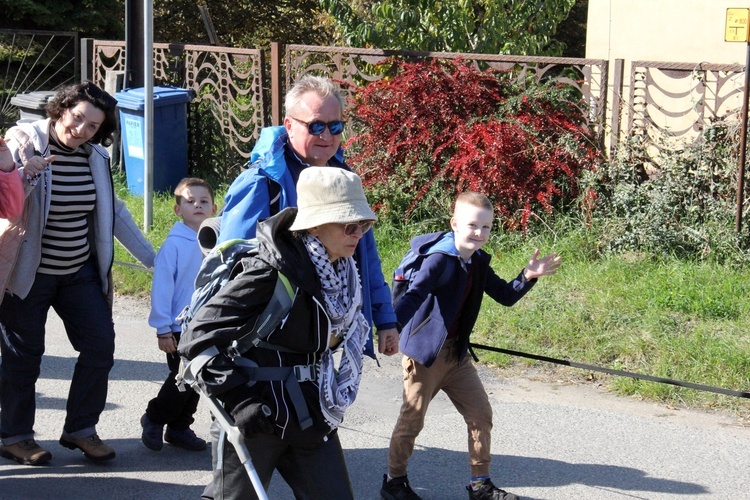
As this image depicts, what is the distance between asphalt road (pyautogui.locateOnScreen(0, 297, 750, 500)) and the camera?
4.48 meters

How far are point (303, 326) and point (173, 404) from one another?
1.94 m

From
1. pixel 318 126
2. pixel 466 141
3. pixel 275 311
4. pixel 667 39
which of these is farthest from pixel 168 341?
pixel 667 39

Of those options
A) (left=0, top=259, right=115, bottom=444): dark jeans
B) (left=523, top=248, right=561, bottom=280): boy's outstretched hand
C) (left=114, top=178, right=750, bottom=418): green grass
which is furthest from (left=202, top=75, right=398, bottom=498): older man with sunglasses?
(left=114, top=178, right=750, bottom=418): green grass

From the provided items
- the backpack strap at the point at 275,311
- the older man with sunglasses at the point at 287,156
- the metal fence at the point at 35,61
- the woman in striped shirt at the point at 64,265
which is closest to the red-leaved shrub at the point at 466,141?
the woman in striped shirt at the point at 64,265

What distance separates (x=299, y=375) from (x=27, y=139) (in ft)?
6.55

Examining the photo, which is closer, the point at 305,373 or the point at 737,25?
the point at 305,373

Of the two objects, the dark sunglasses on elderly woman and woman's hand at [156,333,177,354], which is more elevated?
the dark sunglasses on elderly woman

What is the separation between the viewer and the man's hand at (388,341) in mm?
3754

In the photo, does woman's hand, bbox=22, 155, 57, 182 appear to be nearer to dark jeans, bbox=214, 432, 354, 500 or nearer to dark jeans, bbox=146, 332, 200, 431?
dark jeans, bbox=146, 332, 200, 431

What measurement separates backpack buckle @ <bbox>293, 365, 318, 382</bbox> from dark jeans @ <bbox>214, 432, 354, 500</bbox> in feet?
0.65

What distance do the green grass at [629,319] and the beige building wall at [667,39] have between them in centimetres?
151

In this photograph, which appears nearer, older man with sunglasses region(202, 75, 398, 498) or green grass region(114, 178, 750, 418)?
older man with sunglasses region(202, 75, 398, 498)

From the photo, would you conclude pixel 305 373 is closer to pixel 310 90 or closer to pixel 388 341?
pixel 388 341

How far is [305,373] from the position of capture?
3.11 meters
